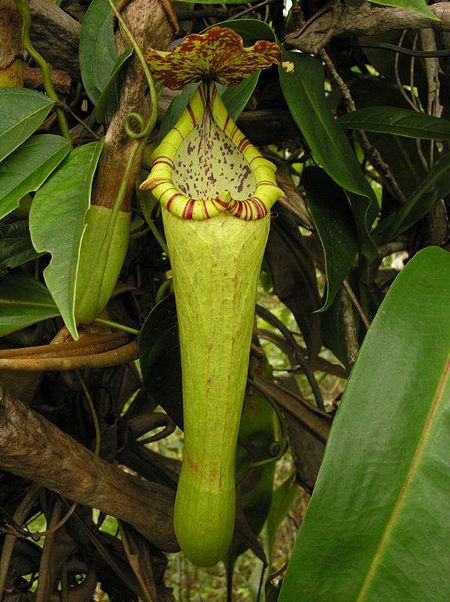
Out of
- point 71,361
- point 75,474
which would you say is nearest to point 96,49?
point 71,361

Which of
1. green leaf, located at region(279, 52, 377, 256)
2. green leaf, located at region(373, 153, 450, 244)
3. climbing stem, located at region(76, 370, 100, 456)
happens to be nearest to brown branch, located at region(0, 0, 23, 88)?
green leaf, located at region(279, 52, 377, 256)

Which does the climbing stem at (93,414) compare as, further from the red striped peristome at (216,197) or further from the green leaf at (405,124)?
the green leaf at (405,124)

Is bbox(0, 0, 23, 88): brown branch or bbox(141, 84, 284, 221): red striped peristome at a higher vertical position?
bbox(0, 0, 23, 88): brown branch

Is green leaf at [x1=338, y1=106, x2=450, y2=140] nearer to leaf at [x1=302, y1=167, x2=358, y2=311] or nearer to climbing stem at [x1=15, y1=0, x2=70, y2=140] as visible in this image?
leaf at [x1=302, y1=167, x2=358, y2=311]

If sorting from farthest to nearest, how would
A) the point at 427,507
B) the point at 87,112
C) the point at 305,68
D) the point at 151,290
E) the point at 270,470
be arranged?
1. the point at 270,470
2. the point at 151,290
3. the point at 87,112
4. the point at 305,68
5. the point at 427,507

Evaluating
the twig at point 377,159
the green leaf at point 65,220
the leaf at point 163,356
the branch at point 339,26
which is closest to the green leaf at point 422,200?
the twig at point 377,159

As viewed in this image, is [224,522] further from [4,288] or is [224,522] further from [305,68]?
[305,68]

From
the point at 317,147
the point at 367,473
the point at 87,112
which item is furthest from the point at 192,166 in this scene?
the point at 367,473
